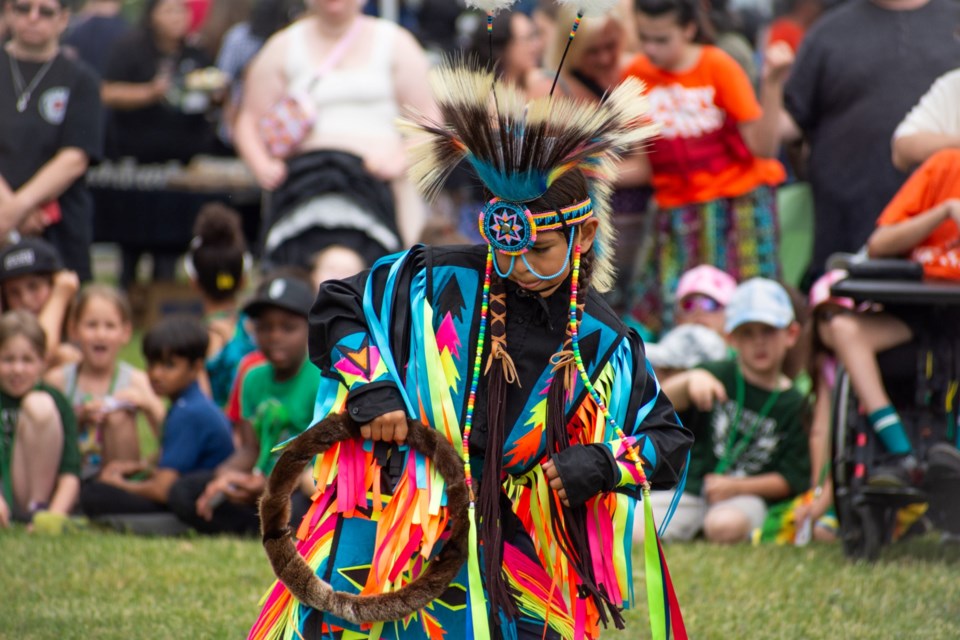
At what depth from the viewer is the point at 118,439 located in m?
6.18

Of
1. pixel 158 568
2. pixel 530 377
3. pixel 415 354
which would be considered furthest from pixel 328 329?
pixel 158 568

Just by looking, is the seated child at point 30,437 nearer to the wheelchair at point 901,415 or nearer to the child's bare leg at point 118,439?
the child's bare leg at point 118,439

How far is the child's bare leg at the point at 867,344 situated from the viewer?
5.09 metres

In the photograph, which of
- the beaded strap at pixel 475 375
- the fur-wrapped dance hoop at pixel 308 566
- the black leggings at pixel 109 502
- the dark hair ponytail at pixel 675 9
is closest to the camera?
the fur-wrapped dance hoop at pixel 308 566

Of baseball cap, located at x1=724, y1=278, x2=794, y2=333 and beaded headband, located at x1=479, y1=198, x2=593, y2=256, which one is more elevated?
beaded headband, located at x1=479, y1=198, x2=593, y2=256

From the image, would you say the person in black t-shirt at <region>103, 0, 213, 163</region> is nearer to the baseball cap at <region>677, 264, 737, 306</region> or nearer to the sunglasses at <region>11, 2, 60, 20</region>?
the sunglasses at <region>11, 2, 60, 20</region>

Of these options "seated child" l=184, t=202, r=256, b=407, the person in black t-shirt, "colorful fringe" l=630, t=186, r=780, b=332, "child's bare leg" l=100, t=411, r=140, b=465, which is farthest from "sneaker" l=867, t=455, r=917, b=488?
the person in black t-shirt

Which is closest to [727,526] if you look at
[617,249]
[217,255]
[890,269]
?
[890,269]

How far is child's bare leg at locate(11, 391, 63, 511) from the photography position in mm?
5824

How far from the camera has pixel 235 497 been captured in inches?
222

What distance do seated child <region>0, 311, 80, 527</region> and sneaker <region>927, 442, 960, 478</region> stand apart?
132 inches

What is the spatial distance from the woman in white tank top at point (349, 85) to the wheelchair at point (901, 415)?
265 centimetres

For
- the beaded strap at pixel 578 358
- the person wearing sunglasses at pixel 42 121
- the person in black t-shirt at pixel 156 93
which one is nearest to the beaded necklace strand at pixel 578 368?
the beaded strap at pixel 578 358

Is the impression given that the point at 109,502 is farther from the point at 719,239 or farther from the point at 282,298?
the point at 719,239
